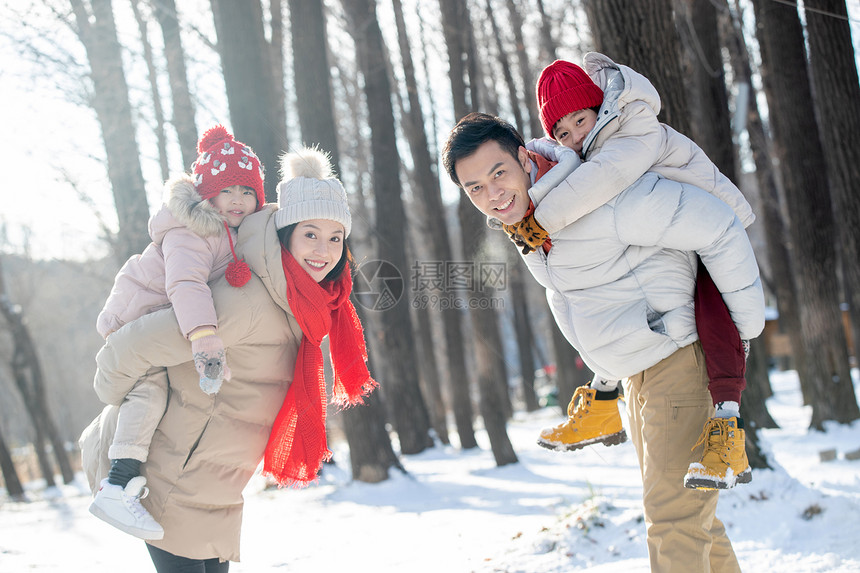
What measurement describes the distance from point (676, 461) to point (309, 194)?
67.3 inches

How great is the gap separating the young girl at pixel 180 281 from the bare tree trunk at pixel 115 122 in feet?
22.8

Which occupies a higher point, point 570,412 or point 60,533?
point 570,412

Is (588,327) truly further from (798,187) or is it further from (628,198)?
(798,187)

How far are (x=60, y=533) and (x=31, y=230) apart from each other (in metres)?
14.8

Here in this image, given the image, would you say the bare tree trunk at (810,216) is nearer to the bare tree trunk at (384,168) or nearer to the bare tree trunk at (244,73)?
the bare tree trunk at (384,168)

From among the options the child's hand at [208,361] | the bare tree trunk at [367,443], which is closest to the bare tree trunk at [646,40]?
the child's hand at [208,361]

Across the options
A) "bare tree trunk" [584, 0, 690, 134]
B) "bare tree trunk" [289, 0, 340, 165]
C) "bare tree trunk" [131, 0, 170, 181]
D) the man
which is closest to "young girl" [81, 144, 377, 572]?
the man

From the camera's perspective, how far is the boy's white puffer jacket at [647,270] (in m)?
2.25

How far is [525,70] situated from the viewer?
50.0ft

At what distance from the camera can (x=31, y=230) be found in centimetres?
1858

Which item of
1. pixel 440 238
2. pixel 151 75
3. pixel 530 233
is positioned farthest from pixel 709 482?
pixel 151 75

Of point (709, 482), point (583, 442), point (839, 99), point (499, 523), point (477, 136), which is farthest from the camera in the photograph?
point (839, 99)

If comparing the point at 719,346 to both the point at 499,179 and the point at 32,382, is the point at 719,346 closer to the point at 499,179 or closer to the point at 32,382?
the point at 499,179

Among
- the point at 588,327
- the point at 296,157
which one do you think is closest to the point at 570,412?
the point at 588,327
